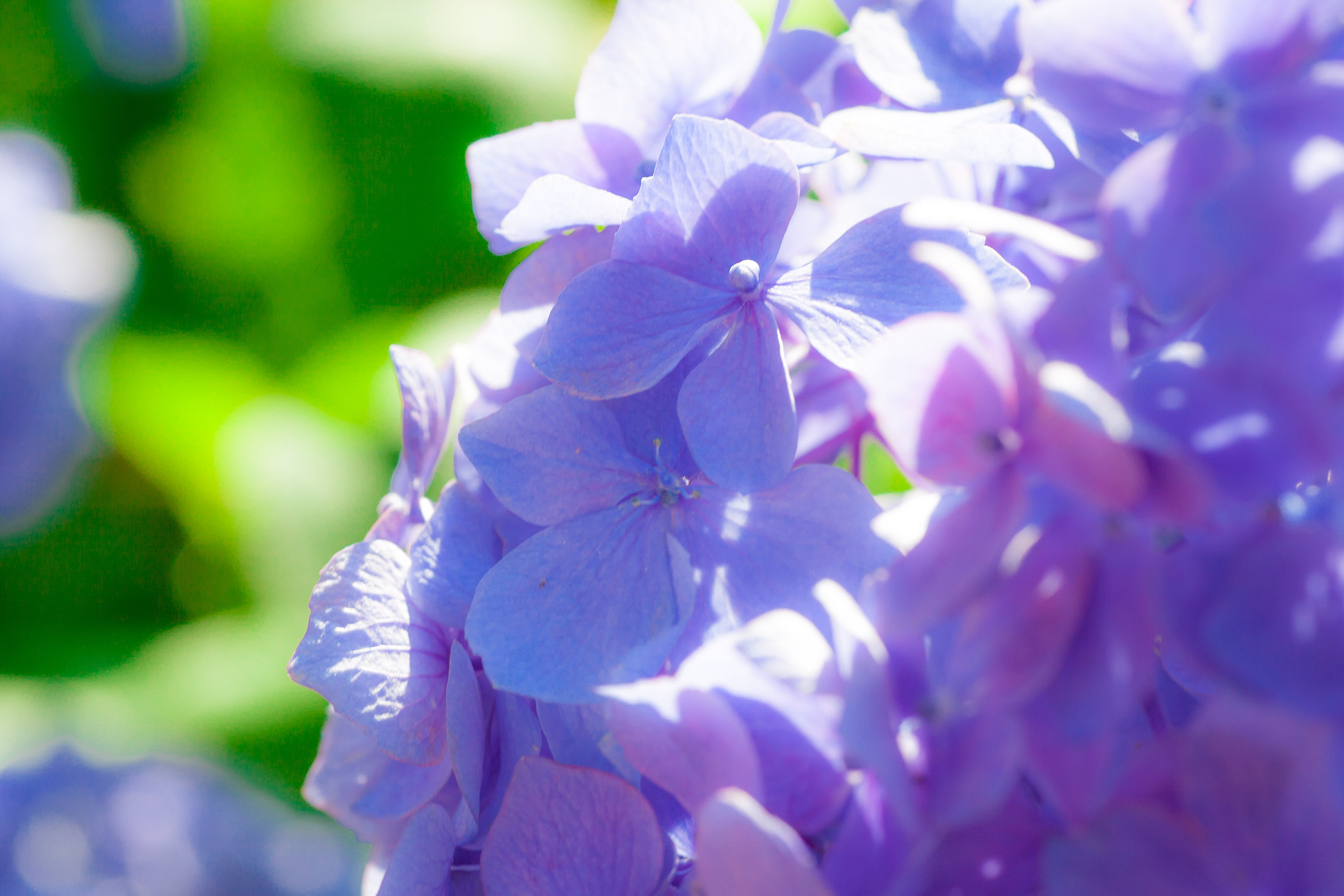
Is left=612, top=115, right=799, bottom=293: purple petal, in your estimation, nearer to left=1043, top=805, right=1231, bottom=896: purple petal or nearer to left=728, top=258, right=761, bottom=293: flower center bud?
left=728, top=258, right=761, bottom=293: flower center bud

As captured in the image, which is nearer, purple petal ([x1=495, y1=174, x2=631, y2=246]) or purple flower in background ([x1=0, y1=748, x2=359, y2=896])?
purple petal ([x1=495, y1=174, x2=631, y2=246])

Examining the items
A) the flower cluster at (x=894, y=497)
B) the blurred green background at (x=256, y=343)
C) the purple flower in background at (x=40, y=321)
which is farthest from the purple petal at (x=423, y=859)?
the purple flower in background at (x=40, y=321)

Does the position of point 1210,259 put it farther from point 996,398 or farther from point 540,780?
point 540,780

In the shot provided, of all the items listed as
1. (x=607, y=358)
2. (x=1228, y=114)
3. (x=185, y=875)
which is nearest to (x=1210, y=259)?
(x=1228, y=114)

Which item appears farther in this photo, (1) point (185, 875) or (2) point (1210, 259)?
(1) point (185, 875)

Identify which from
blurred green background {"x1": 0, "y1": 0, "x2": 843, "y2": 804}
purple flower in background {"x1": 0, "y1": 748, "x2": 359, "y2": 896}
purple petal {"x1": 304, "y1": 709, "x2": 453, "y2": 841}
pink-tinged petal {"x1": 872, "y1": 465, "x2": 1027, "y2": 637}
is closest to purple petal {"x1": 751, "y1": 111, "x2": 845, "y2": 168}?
pink-tinged petal {"x1": 872, "y1": 465, "x2": 1027, "y2": 637}
